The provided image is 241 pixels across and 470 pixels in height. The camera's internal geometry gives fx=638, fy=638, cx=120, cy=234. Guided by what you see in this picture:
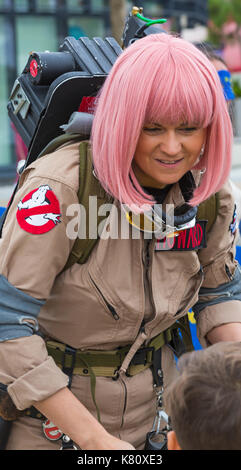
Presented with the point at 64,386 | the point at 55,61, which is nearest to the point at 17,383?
the point at 64,386

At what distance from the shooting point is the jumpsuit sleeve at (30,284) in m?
1.50

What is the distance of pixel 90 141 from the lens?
5.21ft

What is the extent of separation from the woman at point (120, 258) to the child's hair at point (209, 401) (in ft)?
0.91

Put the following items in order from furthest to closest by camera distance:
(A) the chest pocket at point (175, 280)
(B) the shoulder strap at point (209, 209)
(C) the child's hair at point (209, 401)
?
(B) the shoulder strap at point (209, 209), (A) the chest pocket at point (175, 280), (C) the child's hair at point (209, 401)

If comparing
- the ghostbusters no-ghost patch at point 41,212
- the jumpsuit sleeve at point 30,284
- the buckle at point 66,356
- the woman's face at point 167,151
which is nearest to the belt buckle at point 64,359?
the buckle at point 66,356

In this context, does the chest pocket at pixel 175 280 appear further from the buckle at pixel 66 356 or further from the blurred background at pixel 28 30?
the blurred background at pixel 28 30

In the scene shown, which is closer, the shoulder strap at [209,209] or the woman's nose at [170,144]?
the woman's nose at [170,144]

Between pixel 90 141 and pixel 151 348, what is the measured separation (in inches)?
23.3

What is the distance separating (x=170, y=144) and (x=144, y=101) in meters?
0.13

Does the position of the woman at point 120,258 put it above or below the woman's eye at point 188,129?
below

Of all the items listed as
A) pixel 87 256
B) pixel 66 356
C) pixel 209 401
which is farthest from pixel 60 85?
pixel 209 401

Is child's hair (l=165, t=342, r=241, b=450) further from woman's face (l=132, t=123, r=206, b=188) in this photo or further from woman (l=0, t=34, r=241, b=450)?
woman's face (l=132, t=123, r=206, b=188)

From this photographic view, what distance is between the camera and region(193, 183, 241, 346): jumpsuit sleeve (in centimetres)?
182
